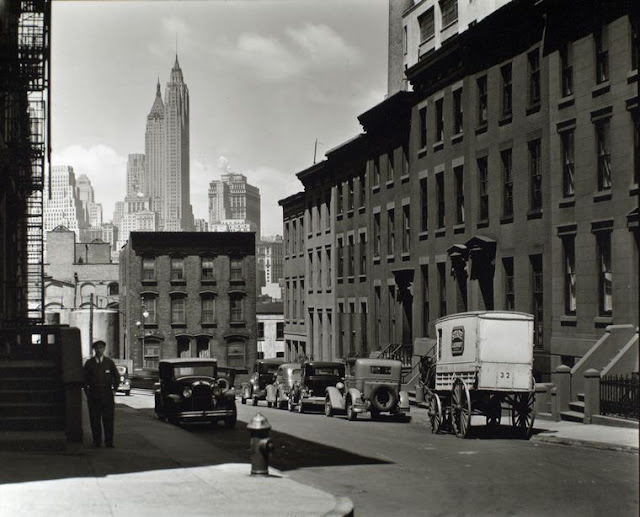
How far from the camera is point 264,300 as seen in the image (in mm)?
119250

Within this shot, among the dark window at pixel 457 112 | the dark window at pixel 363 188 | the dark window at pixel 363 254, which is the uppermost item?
the dark window at pixel 457 112

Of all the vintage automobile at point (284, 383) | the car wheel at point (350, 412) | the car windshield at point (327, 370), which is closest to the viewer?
the car wheel at point (350, 412)

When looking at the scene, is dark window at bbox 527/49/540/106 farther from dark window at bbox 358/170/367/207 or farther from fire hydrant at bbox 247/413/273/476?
fire hydrant at bbox 247/413/273/476

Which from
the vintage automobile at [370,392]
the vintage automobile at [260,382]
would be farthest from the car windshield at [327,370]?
the vintage automobile at [260,382]

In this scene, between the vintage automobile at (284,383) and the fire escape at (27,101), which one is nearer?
the fire escape at (27,101)

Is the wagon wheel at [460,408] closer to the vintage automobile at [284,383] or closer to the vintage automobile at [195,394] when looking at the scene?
the vintage automobile at [195,394]

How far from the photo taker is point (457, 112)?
122ft

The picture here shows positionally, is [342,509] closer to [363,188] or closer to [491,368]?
[491,368]

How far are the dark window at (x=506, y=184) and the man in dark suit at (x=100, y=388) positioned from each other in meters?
19.0

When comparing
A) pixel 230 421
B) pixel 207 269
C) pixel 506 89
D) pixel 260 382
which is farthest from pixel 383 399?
pixel 207 269

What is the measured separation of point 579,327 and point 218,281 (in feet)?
170

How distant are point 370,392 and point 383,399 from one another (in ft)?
1.65

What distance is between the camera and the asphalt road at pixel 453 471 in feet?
40.3

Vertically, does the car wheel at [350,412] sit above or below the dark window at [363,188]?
below
